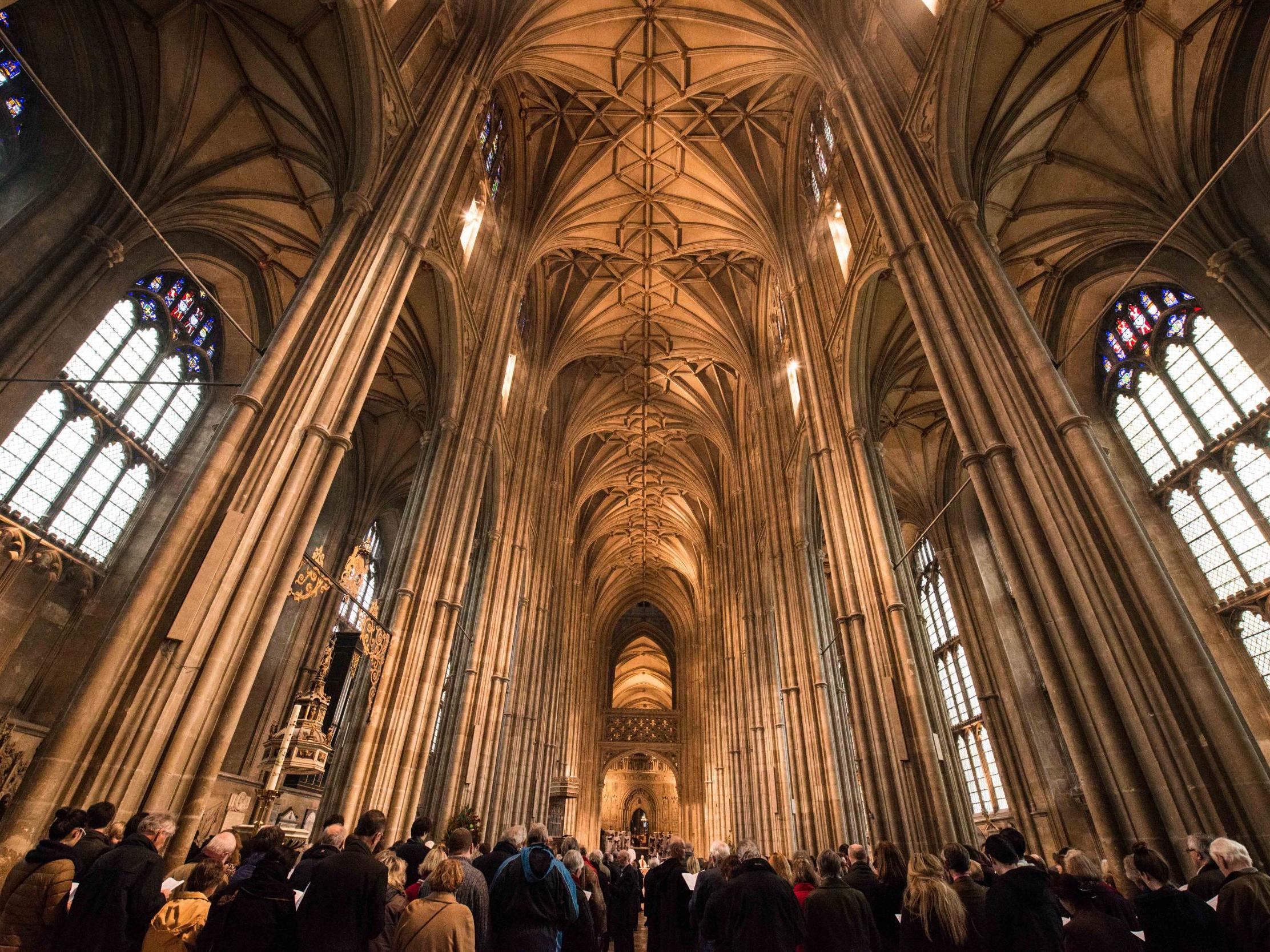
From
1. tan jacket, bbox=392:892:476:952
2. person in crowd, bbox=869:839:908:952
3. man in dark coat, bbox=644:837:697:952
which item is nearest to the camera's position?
tan jacket, bbox=392:892:476:952

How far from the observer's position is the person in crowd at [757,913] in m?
3.62

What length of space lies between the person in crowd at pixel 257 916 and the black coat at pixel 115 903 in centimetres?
53

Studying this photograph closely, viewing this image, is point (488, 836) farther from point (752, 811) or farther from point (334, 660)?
point (752, 811)

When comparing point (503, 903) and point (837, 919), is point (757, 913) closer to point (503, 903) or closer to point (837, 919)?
point (837, 919)

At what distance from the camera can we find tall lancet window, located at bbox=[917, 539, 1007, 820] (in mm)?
16016

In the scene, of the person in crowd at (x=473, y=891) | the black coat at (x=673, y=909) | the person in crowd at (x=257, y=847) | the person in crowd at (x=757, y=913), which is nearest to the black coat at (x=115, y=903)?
the person in crowd at (x=257, y=847)

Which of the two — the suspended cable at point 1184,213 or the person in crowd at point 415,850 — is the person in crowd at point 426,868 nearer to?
the person in crowd at point 415,850

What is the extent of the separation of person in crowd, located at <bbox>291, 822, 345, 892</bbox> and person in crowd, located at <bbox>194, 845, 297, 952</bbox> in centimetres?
64

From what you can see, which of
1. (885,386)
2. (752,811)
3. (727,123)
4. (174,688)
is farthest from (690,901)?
(727,123)

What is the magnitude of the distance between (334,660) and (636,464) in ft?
66.1

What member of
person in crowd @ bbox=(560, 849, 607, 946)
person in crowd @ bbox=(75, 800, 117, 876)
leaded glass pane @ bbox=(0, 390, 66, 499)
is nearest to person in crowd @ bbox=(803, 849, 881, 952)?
person in crowd @ bbox=(560, 849, 607, 946)

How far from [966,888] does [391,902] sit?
A: 11.2ft

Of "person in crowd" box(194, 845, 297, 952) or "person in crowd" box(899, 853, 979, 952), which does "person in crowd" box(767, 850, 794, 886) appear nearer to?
"person in crowd" box(899, 853, 979, 952)

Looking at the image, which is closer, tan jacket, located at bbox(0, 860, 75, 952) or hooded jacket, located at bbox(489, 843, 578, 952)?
tan jacket, located at bbox(0, 860, 75, 952)
